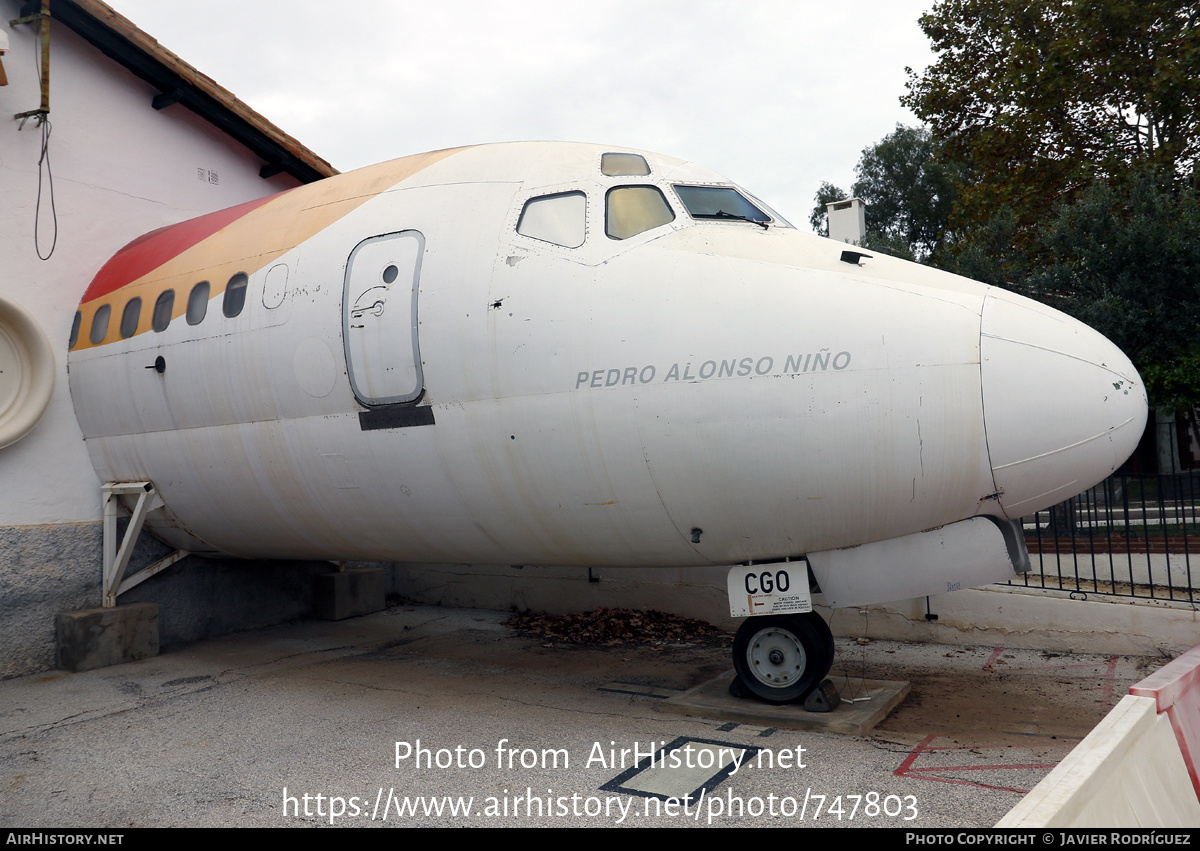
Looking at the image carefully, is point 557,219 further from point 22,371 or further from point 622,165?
point 22,371

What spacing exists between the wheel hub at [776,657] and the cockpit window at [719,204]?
10.1ft

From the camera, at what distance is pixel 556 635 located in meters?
9.84

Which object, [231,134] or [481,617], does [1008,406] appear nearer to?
[481,617]

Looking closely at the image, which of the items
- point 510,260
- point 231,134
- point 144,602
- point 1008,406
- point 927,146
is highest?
point 927,146

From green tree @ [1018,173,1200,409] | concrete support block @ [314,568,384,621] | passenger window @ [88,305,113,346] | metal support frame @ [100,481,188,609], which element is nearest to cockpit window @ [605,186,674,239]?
metal support frame @ [100,481,188,609]

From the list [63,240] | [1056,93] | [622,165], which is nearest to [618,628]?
[622,165]

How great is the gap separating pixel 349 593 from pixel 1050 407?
9.22m

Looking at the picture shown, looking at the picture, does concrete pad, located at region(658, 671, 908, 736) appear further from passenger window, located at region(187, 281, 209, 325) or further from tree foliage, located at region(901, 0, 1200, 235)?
tree foliage, located at region(901, 0, 1200, 235)

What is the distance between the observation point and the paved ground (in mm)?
4688

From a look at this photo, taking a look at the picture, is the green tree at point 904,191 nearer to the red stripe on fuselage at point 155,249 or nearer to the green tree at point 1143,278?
the green tree at point 1143,278

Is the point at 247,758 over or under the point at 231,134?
under

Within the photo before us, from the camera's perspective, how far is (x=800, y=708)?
6.00m
